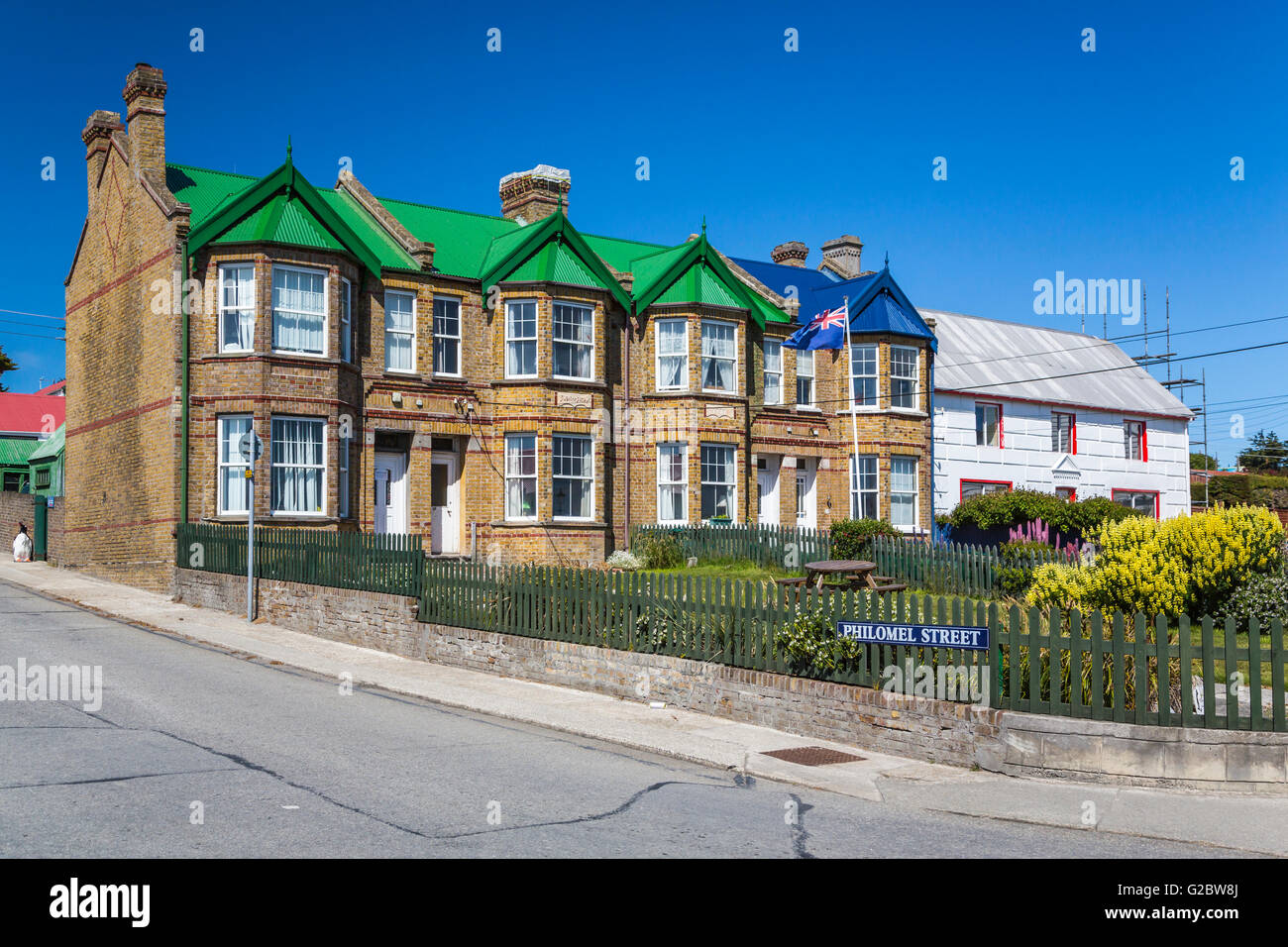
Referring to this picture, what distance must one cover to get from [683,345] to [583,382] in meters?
3.28

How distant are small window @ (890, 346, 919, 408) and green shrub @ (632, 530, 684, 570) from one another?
946 centimetres

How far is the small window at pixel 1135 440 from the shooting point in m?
42.8

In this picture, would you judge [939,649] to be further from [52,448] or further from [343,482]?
[52,448]

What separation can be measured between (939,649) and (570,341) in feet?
59.8

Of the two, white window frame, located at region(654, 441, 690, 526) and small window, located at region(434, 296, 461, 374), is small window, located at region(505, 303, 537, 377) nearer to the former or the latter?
small window, located at region(434, 296, 461, 374)

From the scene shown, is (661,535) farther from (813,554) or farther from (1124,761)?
(1124,761)

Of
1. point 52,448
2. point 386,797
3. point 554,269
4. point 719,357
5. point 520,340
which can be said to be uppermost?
point 554,269

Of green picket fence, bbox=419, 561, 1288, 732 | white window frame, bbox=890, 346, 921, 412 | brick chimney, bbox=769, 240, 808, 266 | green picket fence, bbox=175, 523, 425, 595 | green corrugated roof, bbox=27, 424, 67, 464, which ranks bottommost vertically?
green picket fence, bbox=419, 561, 1288, 732

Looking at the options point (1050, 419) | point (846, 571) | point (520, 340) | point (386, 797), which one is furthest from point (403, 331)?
point (1050, 419)

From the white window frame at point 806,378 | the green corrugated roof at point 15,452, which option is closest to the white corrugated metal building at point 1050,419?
the white window frame at point 806,378

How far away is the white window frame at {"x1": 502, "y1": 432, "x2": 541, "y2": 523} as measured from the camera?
27.4m

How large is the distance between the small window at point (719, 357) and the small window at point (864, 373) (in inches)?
179

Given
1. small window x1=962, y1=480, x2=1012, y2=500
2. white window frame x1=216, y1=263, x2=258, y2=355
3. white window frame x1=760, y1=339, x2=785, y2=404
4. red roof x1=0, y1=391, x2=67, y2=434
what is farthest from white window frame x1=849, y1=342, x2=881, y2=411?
red roof x1=0, y1=391, x2=67, y2=434

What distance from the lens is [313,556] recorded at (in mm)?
20297
